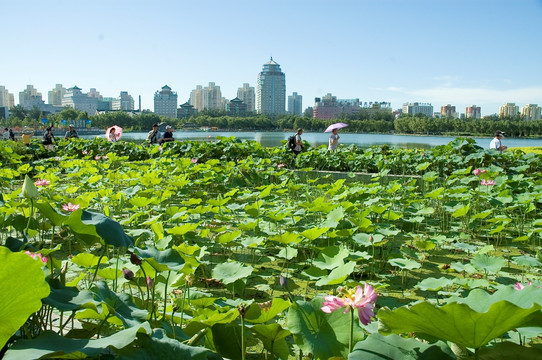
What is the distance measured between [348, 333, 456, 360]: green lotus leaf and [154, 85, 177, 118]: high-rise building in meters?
125

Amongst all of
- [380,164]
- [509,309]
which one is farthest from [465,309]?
[380,164]

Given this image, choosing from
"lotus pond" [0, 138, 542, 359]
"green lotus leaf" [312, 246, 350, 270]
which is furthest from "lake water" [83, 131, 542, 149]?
"green lotus leaf" [312, 246, 350, 270]

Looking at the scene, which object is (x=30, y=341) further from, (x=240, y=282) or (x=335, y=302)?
(x=240, y=282)

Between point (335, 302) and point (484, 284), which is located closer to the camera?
point (335, 302)

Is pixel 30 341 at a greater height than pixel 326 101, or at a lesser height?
lesser

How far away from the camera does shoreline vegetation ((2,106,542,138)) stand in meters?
47.5

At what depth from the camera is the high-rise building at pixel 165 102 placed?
122188 mm

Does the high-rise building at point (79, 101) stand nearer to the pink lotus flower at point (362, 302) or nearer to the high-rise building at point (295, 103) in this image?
the high-rise building at point (295, 103)

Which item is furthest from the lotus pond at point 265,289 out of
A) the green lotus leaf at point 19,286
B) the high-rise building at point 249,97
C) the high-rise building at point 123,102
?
the high-rise building at point 123,102

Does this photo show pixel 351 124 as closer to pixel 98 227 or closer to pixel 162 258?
pixel 162 258

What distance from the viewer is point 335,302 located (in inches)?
34.0

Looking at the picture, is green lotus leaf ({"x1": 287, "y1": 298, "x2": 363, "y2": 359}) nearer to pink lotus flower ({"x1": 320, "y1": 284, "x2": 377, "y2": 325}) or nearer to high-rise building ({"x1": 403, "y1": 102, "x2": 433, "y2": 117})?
pink lotus flower ({"x1": 320, "y1": 284, "x2": 377, "y2": 325})

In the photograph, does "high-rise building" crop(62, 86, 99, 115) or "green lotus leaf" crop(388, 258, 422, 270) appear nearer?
"green lotus leaf" crop(388, 258, 422, 270)

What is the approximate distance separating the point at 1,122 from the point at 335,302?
74372mm
